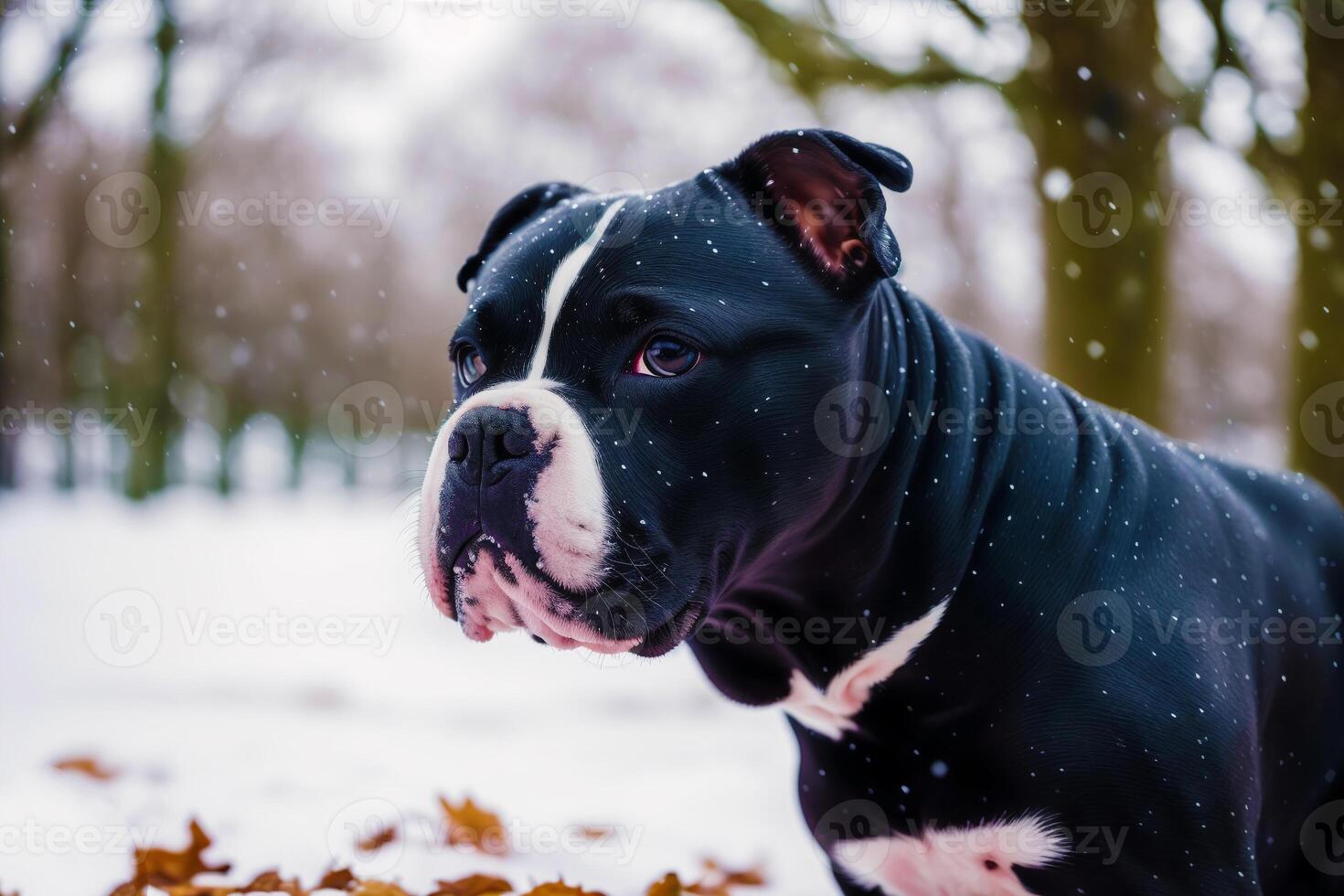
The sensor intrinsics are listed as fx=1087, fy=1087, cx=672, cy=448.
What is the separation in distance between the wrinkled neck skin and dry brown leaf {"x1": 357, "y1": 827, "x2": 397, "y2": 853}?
1281 millimetres

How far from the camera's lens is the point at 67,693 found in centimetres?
480

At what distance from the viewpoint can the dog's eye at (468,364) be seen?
7.35 ft

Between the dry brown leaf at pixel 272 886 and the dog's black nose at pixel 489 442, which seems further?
the dry brown leaf at pixel 272 886

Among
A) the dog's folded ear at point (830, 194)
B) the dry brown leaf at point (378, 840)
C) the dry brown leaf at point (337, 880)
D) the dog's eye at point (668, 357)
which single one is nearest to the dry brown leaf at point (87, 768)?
the dry brown leaf at point (378, 840)

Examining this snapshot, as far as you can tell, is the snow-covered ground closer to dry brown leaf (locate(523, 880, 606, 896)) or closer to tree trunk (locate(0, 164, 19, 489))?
dry brown leaf (locate(523, 880, 606, 896))

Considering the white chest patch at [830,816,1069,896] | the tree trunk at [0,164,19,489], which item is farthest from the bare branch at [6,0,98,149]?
the white chest patch at [830,816,1069,896]

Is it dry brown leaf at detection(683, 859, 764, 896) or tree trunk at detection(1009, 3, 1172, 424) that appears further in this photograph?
tree trunk at detection(1009, 3, 1172, 424)

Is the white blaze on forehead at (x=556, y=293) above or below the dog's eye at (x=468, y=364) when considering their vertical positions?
above

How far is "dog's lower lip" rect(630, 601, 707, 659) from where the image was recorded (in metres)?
1.96

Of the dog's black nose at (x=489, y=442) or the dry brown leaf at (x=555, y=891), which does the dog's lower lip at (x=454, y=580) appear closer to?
the dog's black nose at (x=489, y=442)

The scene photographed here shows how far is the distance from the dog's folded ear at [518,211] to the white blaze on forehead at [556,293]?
25.9 inches

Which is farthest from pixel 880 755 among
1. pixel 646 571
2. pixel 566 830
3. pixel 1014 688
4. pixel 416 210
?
pixel 416 210

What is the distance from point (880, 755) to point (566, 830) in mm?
1403

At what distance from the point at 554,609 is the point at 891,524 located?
672 mm
